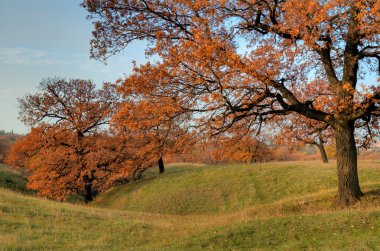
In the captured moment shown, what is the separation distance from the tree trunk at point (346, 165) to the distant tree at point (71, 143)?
78.6 feet

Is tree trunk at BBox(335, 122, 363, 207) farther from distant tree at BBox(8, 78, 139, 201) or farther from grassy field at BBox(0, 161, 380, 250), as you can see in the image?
distant tree at BBox(8, 78, 139, 201)

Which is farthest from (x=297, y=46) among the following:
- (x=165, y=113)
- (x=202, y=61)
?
(x=165, y=113)

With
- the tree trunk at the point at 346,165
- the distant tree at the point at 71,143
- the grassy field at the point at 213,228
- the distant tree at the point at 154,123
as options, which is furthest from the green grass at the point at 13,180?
the tree trunk at the point at 346,165

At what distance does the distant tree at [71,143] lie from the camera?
121 feet

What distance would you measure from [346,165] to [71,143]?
2959 centimetres

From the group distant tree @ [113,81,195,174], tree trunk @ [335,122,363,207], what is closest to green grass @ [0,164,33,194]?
distant tree @ [113,81,195,174]

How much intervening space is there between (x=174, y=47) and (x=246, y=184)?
895 inches

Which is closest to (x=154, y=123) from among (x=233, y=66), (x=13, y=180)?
(x=233, y=66)

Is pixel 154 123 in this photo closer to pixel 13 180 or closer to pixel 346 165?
pixel 346 165

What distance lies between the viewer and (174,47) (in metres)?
13.9

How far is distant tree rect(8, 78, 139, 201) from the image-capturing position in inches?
1453

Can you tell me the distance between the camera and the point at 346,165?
16719 mm

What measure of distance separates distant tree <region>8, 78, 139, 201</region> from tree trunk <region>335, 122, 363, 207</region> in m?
24.0

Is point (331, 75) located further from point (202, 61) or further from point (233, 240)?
point (233, 240)
